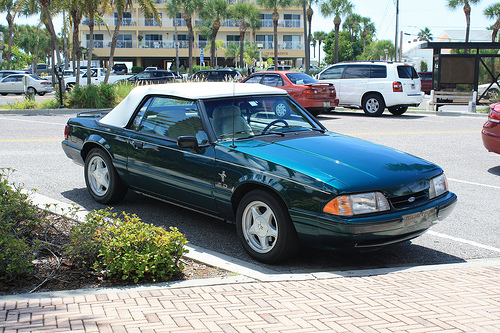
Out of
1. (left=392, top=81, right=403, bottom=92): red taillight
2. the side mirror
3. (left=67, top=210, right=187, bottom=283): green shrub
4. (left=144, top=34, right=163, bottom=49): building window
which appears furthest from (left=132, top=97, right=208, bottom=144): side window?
(left=144, top=34, right=163, bottom=49): building window

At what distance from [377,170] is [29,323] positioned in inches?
120

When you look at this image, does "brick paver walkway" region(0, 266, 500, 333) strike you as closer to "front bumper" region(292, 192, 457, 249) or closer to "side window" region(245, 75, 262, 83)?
"front bumper" region(292, 192, 457, 249)

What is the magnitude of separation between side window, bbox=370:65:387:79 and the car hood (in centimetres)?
1438

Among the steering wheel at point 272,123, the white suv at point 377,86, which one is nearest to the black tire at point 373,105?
the white suv at point 377,86

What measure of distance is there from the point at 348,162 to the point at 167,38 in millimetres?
70672

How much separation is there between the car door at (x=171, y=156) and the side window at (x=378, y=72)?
47.4ft

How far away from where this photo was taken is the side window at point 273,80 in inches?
745

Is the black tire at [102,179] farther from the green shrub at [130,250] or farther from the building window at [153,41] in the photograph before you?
the building window at [153,41]

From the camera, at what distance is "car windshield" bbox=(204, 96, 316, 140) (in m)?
5.73

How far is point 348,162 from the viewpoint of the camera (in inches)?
197

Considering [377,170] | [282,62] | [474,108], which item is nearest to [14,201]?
[377,170]

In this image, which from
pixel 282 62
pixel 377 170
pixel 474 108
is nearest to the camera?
pixel 377 170

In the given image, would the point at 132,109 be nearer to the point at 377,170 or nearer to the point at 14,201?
the point at 14,201

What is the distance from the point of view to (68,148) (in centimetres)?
756
